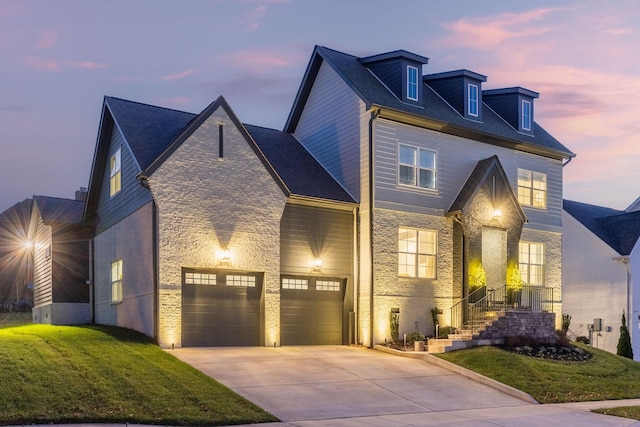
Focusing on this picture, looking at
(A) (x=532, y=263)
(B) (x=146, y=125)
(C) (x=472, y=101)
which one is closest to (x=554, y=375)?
(A) (x=532, y=263)

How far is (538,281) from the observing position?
94.7ft

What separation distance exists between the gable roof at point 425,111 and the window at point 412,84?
44 centimetres

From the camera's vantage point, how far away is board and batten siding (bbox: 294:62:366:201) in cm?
2445

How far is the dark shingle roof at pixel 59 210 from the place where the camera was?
2592 cm

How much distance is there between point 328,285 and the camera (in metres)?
23.5

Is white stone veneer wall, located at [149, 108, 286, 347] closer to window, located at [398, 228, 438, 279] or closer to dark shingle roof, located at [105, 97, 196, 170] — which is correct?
dark shingle roof, located at [105, 97, 196, 170]

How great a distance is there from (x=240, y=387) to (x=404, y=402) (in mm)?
3690

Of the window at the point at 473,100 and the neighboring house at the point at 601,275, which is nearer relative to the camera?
the window at the point at 473,100

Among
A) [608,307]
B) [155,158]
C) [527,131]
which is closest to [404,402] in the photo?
[155,158]

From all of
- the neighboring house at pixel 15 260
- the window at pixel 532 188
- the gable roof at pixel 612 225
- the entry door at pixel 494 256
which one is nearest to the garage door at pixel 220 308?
the entry door at pixel 494 256

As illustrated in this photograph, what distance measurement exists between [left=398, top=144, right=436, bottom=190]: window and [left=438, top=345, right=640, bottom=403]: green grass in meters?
6.50

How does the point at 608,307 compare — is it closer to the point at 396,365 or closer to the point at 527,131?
the point at 527,131

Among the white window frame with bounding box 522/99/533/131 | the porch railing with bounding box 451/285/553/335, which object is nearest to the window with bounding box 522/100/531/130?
the white window frame with bounding box 522/99/533/131

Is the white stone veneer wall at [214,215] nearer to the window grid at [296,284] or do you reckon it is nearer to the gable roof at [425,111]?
the window grid at [296,284]
